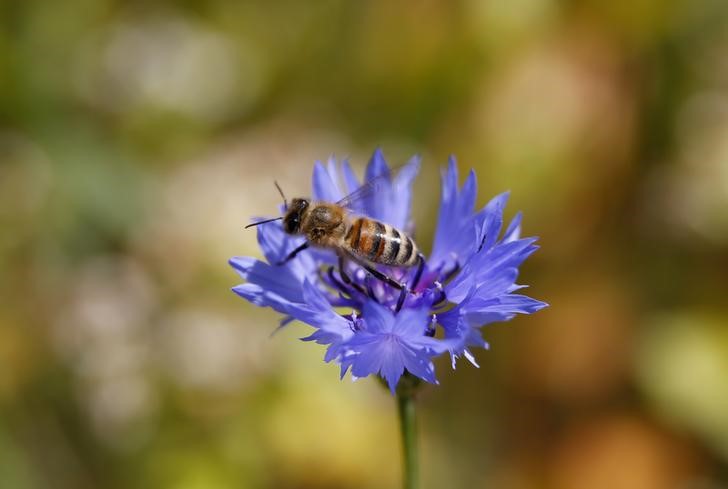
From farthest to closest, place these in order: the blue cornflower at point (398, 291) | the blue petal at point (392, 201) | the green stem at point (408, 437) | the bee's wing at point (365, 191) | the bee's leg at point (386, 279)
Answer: the blue petal at point (392, 201) < the bee's wing at point (365, 191) < the bee's leg at point (386, 279) < the green stem at point (408, 437) < the blue cornflower at point (398, 291)

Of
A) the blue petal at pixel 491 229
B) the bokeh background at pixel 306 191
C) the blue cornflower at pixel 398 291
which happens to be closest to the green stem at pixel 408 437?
the blue cornflower at pixel 398 291

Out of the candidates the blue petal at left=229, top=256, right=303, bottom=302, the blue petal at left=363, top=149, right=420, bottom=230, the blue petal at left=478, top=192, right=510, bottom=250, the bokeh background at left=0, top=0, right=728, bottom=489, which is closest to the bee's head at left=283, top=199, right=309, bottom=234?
the blue petal at left=229, top=256, right=303, bottom=302

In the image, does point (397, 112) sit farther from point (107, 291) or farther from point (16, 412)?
point (16, 412)

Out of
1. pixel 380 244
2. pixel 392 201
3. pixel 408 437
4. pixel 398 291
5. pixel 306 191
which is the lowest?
pixel 408 437

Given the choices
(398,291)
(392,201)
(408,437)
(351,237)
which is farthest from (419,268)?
(408,437)

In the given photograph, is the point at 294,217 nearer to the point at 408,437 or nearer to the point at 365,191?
the point at 365,191

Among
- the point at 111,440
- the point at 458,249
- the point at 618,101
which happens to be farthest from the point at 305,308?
the point at 618,101

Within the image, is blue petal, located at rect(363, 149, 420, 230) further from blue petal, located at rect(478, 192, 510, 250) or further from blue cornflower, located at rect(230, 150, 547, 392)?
blue petal, located at rect(478, 192, 510, 250)

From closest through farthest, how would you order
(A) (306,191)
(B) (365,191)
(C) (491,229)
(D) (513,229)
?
1. (C) (491,229)
2. (D) (513,229)
3. (B) (365,191)
4. (A) (306,191)

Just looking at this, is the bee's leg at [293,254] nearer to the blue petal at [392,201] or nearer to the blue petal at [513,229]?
the blue petal at [392,201]
